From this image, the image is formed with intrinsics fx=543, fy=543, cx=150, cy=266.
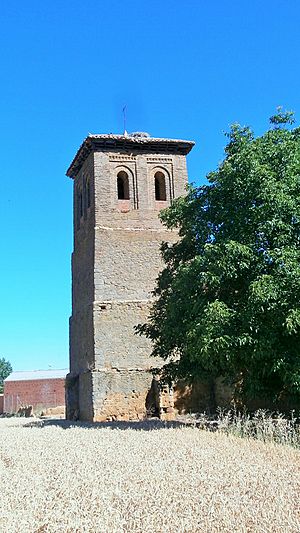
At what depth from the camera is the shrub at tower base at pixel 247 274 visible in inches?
472

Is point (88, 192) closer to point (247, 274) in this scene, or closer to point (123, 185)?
point (123, 185)

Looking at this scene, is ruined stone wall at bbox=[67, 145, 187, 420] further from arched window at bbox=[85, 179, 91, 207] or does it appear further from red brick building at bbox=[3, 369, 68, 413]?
red brick building at bbox=[3, 369, 68, 413]

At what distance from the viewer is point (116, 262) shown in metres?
22.8

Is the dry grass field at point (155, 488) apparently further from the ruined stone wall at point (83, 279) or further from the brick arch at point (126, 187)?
the brick arch at point (126, 187)

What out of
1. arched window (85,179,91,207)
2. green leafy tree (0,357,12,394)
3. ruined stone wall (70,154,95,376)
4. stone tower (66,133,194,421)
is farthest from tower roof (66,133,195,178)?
green leafy tree (0,357,12,394)

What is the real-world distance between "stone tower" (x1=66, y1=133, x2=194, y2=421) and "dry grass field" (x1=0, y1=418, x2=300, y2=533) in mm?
11239

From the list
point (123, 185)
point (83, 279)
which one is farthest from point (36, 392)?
point (123, 185)

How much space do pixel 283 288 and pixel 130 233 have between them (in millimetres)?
12113

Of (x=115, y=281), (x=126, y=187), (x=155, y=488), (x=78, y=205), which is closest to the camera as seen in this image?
(x=155, y=488)

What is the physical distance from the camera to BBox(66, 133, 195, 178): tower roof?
24.0m

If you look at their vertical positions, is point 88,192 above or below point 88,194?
above

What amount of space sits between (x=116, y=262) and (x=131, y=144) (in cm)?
573

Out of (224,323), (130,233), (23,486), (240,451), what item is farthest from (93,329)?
(23,486)

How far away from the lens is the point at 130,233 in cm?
2338
